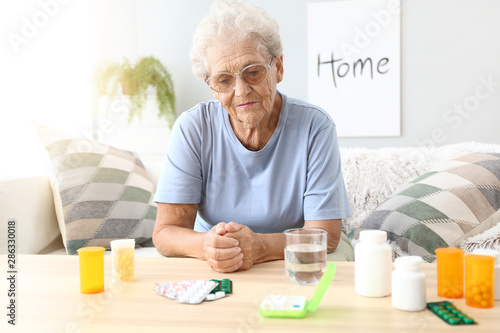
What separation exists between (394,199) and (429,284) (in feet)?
3.02

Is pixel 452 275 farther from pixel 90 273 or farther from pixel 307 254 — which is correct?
pixel 90 273

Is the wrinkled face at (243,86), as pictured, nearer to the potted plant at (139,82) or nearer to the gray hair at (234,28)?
the gray hair at (234,28)

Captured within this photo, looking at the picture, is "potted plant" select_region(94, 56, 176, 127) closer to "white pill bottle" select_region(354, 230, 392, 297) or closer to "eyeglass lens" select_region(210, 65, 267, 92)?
"eyeglass lens" select_region(210, 65, 267, 92)

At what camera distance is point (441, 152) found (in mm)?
2078

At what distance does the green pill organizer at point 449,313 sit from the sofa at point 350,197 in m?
0.89

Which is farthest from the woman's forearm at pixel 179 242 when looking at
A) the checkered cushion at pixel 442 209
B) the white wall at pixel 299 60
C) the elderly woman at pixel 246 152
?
the white wall at pixel 299 60

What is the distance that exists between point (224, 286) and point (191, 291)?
Result: 70mm

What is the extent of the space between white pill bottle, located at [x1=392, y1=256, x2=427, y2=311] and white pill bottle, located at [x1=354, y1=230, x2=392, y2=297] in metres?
0.06

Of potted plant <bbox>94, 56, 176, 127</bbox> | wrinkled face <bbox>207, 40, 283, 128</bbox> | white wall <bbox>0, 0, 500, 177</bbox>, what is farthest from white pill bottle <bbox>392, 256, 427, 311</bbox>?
potted plant <bbox>94, 56, 176, 127</bbox>

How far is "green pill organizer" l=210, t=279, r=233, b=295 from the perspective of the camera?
883 mm

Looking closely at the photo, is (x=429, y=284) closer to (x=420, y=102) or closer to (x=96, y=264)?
(x=96, y=264)

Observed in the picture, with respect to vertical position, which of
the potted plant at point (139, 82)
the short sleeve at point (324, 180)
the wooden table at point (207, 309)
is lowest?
the wooden table at point (207, 309)

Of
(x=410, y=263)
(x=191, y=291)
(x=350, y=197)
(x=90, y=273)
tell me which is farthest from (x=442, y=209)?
(x=90, y=273)

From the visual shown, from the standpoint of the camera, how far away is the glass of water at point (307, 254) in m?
0.93
